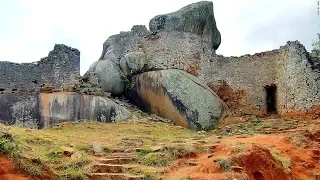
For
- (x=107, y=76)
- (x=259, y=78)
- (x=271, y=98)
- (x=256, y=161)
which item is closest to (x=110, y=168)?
(x=256, y=161)

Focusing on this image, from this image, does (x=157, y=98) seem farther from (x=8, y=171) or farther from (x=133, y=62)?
(x=8, y=171)

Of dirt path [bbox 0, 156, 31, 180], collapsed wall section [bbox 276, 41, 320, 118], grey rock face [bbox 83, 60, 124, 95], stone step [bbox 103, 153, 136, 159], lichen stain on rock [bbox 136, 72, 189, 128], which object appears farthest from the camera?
grey rock face [bbox 83, 60, 124, 95]

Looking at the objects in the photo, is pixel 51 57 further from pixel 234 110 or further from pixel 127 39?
pixel 234 110

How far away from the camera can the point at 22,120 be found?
49.5 feet

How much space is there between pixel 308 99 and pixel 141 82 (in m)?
6.23

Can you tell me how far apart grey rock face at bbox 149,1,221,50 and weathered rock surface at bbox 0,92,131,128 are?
478cm

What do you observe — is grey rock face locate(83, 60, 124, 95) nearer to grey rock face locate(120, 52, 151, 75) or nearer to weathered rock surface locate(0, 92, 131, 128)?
grey rock face locate(120, 52, 151, 75)

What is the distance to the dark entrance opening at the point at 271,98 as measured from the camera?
18906mm

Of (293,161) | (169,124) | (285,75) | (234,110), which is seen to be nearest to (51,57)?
(169,124)

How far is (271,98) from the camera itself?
19.1 metres

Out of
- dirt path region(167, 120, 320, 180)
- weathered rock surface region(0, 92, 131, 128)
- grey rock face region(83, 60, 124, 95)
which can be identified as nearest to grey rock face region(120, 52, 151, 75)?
grey rock face region(83, 60, 124, 95)

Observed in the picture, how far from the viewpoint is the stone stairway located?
29.0 ft

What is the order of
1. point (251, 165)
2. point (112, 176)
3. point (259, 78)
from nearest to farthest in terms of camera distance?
point (112, 176), point (251, 165), point (259, 78)

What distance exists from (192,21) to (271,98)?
449 centimetres
